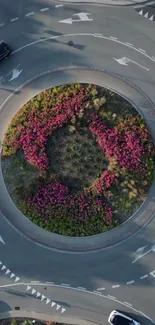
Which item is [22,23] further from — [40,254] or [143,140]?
[40,254]

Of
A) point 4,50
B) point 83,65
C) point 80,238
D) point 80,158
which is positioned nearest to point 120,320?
point 80,238

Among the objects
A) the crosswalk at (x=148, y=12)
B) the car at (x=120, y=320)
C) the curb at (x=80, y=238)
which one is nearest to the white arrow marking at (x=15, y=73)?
the curb at (x=80, y=238)

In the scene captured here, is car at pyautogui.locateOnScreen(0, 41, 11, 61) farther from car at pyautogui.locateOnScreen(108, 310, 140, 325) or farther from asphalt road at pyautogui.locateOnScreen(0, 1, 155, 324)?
car at pyautogui.locateOnScreen(108, 310, 140, 325)

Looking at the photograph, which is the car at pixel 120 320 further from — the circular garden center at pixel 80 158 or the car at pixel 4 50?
the car at pixel 4 50

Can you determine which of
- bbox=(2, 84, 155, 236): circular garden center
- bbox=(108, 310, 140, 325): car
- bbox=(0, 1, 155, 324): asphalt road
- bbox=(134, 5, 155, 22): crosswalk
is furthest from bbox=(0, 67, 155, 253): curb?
bbox=(108, 310, 140, 325): car

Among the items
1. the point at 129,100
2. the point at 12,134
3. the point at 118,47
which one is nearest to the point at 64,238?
the point at 12,134

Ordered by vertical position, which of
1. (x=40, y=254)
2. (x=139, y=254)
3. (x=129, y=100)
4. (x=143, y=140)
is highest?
(x=129, y=100)
